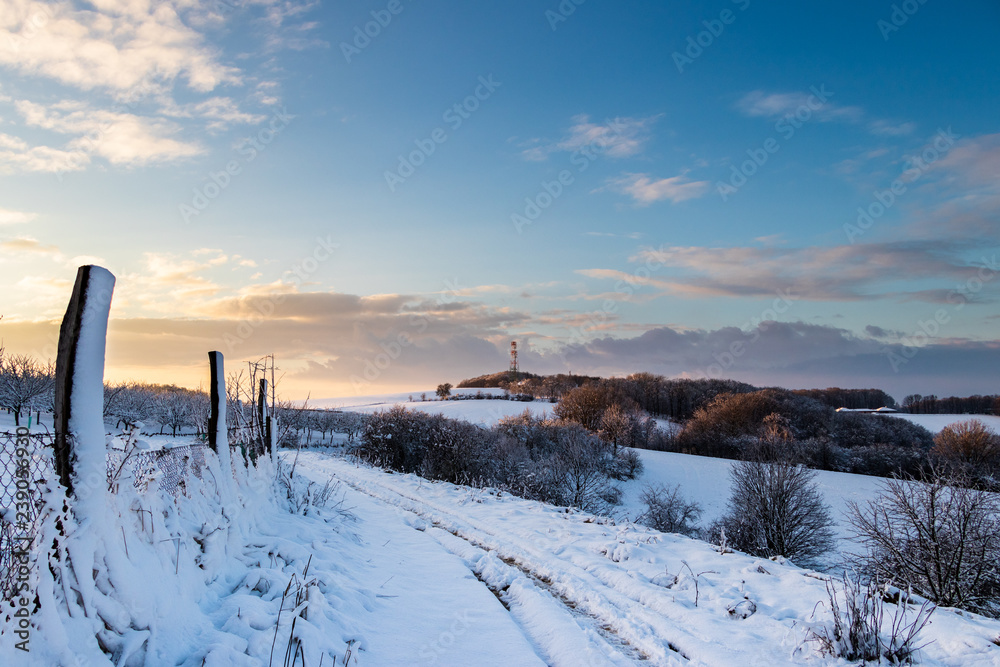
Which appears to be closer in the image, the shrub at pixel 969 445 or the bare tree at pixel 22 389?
the bare tree at pixel 22 389

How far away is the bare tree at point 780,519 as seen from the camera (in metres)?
24.2

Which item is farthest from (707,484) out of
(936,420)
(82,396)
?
(936,420)

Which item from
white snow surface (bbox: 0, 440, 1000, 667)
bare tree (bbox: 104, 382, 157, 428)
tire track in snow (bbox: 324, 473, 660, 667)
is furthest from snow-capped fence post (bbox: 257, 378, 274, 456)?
bare tree (bbox: 104, 382, 157, 428)

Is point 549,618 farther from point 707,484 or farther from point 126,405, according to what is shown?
point 126,405

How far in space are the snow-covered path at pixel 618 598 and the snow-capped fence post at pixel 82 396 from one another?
286 cm

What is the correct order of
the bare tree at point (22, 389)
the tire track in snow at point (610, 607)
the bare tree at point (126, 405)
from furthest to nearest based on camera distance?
1. the bare tree at point (126, 405)
2. the bare tree at point (22, 389)
3. the tire track in snow at point (610, 607)

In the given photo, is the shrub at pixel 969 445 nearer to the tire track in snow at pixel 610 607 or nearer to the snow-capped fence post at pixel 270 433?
the tire track in snow at pixel 610 607

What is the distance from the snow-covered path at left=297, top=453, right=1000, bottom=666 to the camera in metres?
5.42

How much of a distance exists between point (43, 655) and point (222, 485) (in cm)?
367

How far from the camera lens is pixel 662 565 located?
8.45 meters

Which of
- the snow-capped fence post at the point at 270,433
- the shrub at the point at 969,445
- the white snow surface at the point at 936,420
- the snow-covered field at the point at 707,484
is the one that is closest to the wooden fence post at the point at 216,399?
the snow-capped fence post at the point at 270,433

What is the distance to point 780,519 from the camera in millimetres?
24547

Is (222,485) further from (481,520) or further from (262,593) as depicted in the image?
(481,520)

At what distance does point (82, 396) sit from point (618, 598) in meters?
6.14
